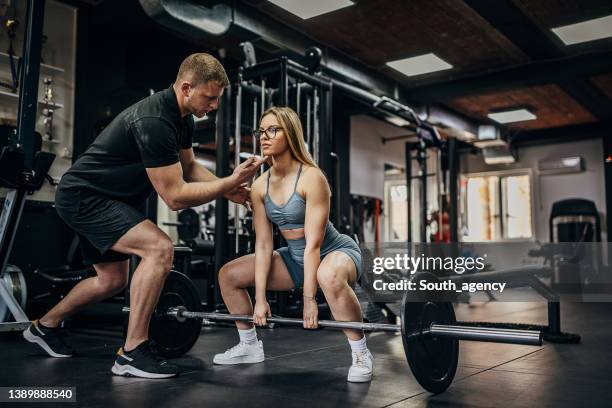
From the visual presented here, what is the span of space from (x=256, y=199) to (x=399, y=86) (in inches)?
259

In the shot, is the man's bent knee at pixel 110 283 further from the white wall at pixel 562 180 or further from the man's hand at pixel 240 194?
the white wall at pixel 562 180

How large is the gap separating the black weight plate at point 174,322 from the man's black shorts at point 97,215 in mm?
404

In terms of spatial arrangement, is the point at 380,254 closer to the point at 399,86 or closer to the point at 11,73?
the point at 399,86

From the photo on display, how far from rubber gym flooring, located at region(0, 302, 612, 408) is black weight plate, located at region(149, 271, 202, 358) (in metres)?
0.07

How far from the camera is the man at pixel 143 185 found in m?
2.17

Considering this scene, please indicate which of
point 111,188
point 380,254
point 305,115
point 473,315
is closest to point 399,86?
point 380,254

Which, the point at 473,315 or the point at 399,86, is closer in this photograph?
the point at 473,315

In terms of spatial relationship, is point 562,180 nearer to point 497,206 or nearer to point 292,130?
point 497,206

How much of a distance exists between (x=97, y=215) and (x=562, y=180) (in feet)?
36.4

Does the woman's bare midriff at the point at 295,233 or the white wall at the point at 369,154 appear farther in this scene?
the white wall at the point at 369,154

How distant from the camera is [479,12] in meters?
5.89

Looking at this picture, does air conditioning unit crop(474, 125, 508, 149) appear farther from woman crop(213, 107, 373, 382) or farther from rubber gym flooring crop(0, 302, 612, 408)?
woman crop(213, 107, 373, 382)

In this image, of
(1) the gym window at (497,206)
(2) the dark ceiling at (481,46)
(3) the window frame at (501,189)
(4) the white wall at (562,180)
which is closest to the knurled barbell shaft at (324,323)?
(2) the dark ceiling at (481,46)

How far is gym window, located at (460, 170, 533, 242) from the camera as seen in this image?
12.0m
